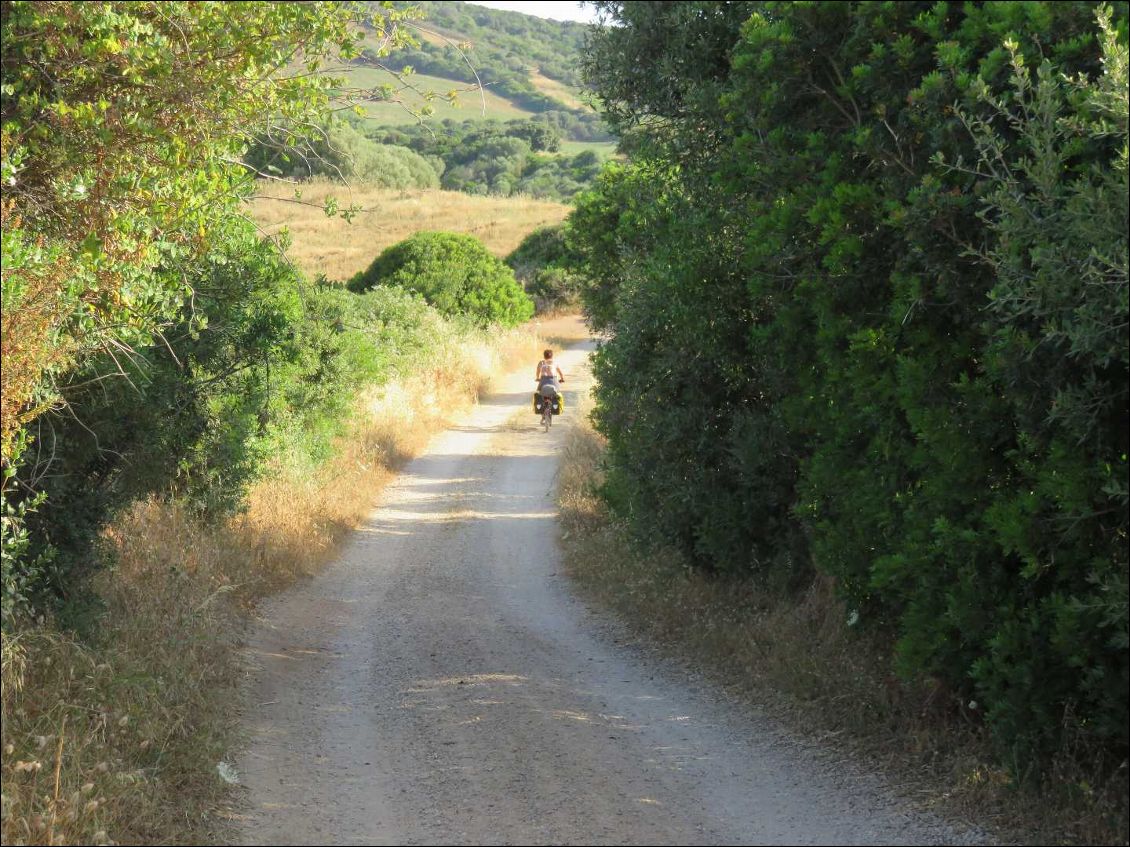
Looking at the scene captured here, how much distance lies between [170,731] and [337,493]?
366 inches

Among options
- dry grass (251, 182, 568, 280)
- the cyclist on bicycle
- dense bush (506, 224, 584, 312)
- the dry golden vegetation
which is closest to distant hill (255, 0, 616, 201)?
dry grass (251, 182, 568, 280)

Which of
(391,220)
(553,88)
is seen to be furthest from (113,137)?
(553,88)

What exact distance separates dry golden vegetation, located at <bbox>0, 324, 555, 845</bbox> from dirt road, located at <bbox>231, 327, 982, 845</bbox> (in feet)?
1.10

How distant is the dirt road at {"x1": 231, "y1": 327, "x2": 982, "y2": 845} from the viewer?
5.90 m

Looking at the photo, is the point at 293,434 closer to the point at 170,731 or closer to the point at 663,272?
the point at 663,272

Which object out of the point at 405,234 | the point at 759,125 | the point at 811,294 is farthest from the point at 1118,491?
the point at 405,234

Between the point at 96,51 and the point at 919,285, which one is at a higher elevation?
the point at 96,51

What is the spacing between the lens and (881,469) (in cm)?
705

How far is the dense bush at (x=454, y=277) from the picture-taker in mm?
34062

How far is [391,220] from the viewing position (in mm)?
61594

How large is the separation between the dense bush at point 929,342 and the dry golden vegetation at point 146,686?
4.17 m

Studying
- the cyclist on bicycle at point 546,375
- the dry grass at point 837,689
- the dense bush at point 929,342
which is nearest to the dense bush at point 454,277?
the cyclist on bicycle at point 546,375

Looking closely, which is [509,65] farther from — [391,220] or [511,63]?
[391,220]

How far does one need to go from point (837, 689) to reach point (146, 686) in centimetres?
456
